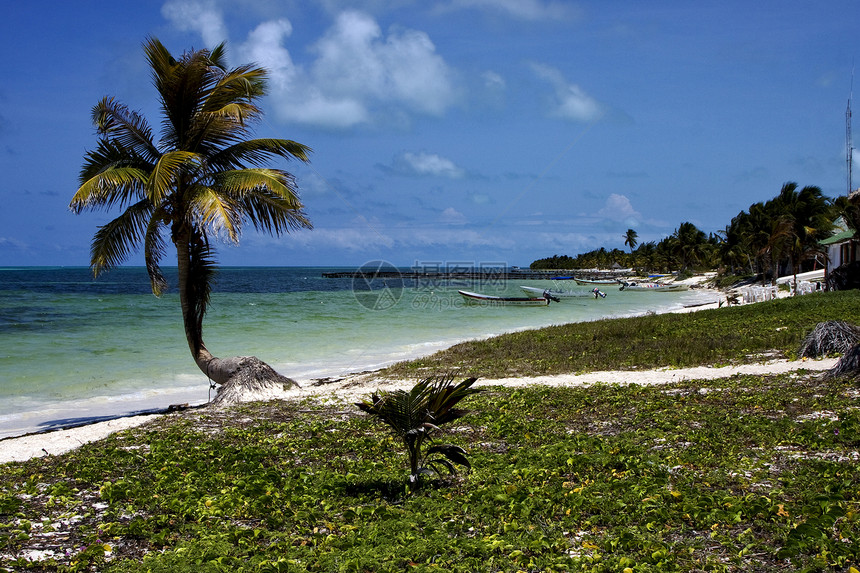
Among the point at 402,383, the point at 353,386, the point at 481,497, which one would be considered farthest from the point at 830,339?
the point at 481,497

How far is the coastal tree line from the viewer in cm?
4459

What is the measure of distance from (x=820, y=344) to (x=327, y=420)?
12.1 metres

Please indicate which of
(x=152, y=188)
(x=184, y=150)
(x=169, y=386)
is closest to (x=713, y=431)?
(x=152, y=188)

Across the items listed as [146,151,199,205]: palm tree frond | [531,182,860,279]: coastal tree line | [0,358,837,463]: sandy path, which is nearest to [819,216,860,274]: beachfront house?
[531,182,860,279]: coastal tree line

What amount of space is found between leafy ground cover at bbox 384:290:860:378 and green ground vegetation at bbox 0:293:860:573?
5817 millimetres

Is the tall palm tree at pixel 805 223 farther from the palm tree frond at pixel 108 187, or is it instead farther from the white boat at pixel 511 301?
the palm tree frond at pixel 108 187

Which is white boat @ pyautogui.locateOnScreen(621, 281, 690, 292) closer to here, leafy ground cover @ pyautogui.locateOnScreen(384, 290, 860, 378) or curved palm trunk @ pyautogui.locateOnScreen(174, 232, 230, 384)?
leafy ground cover @ pyautogui.locateOnScreen(384, 290, 860, 378)

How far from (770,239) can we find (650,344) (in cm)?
3124

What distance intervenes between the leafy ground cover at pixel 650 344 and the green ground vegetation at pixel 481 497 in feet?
19.1

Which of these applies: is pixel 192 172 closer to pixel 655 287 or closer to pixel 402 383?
pixel 402 383

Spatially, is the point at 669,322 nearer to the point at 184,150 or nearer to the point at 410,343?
the point at 410,343

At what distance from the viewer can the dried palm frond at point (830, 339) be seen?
13836 mm

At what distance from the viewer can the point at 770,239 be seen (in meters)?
42.6

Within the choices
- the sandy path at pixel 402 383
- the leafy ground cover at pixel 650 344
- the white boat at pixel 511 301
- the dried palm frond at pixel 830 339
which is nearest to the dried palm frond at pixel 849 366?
the sandy path at pixel 402 383
